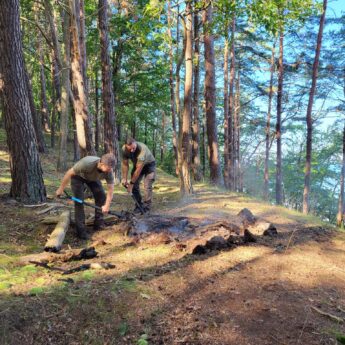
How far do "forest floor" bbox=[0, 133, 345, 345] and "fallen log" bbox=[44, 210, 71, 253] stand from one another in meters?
0.29

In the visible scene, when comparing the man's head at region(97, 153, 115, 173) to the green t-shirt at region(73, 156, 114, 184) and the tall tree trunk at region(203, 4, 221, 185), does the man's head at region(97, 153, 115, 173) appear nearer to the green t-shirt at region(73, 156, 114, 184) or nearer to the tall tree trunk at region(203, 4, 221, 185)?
the green t-shirt at region(73, 156, 114, 184)

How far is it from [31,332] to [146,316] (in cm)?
107

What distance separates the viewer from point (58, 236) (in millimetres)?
5395

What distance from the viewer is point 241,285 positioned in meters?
4.26

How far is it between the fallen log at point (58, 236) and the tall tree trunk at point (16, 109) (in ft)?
4.77

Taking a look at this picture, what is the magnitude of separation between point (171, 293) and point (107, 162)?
2468mm

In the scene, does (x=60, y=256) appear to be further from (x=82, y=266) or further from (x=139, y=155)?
(x=139, y=155)

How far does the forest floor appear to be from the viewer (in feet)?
10.4

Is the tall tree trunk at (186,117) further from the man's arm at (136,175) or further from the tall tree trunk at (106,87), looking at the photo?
the tall tree trunk at (106,87)

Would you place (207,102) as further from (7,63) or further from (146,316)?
(146,316)

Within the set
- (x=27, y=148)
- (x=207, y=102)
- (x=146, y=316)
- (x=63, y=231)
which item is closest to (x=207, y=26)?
(x=207, y=102)

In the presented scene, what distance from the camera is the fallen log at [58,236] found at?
5.11 metres

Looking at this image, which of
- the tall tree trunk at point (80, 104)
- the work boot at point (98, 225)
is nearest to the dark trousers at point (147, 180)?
the work boot at point (98, 225)

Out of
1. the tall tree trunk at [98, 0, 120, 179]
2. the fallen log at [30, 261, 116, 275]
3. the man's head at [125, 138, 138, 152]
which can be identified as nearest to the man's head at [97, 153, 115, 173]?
the fallen log at [30, 261, 116, 275]
